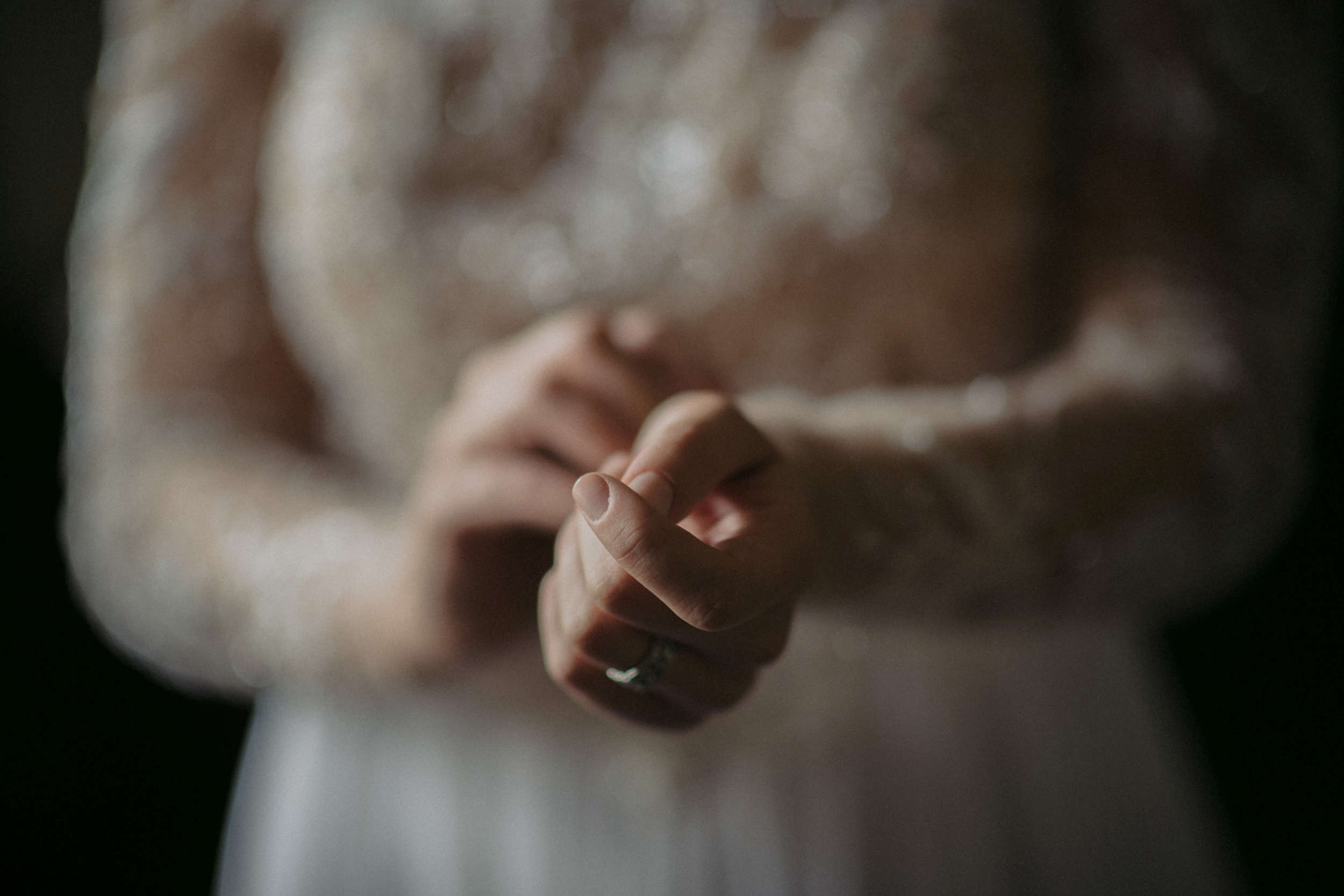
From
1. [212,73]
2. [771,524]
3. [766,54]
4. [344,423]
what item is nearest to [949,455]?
[771,524]

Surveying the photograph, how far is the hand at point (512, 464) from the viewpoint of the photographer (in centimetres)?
30

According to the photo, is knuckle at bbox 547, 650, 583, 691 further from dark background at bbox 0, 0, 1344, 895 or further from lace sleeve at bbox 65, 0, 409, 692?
dark background at bbox 0, 0, 1344, 895

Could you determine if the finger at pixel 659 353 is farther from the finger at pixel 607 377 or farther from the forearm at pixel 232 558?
the forearm at pixel 232 558

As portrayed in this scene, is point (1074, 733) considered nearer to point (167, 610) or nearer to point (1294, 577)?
point (1294, 577)

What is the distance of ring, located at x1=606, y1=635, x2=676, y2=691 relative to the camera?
9.7 inches

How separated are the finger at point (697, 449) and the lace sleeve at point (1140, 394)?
2.9 inches

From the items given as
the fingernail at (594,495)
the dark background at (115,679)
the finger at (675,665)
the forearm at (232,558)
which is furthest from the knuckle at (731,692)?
the dark background at (115,679)

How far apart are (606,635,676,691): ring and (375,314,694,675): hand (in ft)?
0.22

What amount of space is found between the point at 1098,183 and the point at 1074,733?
1.18 ft

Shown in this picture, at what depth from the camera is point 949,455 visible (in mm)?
357

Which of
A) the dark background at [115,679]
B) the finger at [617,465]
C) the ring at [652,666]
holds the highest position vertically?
the finger at [617,465]

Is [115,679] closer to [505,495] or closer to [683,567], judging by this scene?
[505,495]

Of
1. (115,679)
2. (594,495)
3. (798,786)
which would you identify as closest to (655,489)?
(594,495)

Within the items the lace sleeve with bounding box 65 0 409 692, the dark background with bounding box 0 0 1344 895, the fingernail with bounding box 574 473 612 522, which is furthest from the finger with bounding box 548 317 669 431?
the dark background with bounding box 0 0 1344 895
